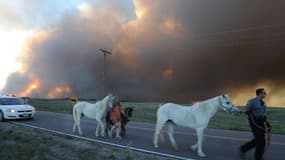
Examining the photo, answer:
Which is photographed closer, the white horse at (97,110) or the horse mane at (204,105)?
the horse mane at (204,105)

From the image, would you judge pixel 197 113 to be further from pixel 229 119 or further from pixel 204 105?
pixel 229 119

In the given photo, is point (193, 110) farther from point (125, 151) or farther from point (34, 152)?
point (34, 152)

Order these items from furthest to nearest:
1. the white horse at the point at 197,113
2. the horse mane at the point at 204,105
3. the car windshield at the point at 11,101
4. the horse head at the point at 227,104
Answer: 1. the car windshield at the point at 11,101
2. the horse mane at the point at 204,105
3. the white horse at the point at 197,113
4. the horse head at the point at 227,104

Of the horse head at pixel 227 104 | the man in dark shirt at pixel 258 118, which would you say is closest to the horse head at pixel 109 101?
the horse head at pixel 227 104

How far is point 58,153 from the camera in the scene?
28.8 ft

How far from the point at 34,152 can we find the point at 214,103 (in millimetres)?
5387

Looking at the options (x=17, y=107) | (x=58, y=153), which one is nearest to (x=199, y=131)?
(x=58, y=153)

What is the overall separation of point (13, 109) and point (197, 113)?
49.2 feet

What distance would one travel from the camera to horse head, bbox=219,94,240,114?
334 inches

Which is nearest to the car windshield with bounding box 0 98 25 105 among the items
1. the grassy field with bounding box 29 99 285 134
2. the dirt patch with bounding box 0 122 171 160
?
the grassy field with bounding box 29 99 285 134

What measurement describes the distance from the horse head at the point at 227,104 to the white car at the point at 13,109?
615 inches

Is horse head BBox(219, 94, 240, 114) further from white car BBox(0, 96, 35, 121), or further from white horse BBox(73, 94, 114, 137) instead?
white car BBox(0, 96, 35, 121)

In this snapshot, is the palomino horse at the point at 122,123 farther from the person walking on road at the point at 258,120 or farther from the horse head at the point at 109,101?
the person walking on road at the point at 258,120

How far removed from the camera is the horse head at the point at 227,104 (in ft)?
27.8
